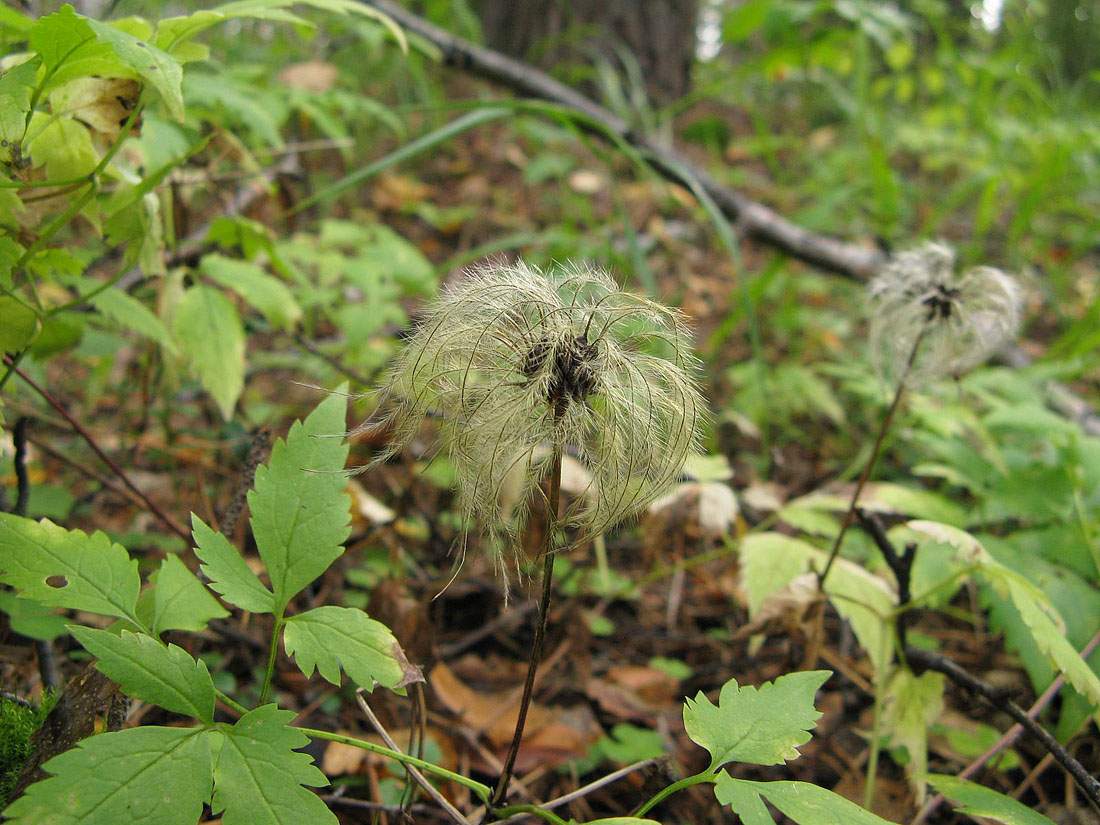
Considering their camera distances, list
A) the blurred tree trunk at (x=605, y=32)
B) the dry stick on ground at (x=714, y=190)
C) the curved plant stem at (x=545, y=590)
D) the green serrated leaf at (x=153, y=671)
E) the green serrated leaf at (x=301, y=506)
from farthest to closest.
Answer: the blurred tree trunk at (x=605, y=32) < the dry stick on ground at (x=714, y=190) < the green serrated leaf at (x=301, y=506) < the curved plant stem at (x=545, y=590) < the green serrated leaf at (x=153, y=671)

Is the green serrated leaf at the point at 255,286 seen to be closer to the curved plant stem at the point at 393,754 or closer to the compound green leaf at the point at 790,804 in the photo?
the curved plant stem at the point at 393,754

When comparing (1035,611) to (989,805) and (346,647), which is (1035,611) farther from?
(346,647)

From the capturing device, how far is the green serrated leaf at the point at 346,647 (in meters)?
1.02

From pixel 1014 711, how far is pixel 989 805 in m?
0.31

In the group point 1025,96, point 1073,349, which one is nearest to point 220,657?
point 1073,349

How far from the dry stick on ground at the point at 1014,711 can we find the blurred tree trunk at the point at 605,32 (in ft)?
17.0

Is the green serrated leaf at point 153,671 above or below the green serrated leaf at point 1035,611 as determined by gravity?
below

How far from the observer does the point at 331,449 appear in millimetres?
1212

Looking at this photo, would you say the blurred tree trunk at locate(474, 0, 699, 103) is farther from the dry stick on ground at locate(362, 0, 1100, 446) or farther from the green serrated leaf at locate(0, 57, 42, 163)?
the green serrated leaf at locate(0, 57, 42, 163)

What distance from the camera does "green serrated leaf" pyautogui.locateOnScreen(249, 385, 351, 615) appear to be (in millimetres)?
1129

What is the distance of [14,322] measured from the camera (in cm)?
118

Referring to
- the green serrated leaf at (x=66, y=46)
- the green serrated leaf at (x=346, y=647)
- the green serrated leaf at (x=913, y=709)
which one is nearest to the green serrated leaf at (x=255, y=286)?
the green serrated leaf at (x=66, y=46)

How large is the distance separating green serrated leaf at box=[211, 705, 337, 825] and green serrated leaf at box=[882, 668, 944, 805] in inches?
45.2

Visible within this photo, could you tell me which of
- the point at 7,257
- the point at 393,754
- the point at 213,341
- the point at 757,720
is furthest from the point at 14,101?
the point at 757,720
